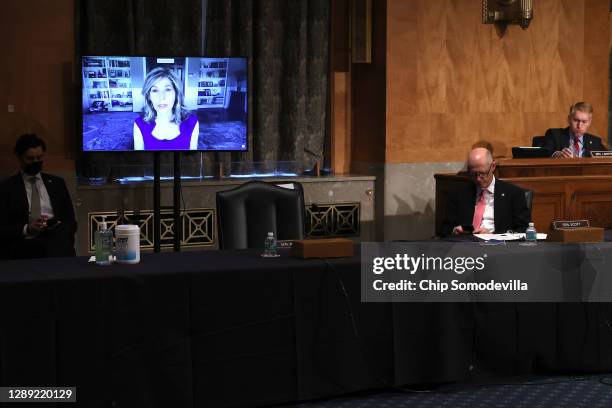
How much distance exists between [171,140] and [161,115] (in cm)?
19

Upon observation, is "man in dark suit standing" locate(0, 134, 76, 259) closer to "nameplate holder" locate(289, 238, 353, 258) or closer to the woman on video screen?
the woman on video screen

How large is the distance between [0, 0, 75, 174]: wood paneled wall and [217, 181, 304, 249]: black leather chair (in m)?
2.38

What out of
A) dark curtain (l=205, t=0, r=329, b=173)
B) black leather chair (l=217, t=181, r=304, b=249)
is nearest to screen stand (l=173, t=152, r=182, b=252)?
dark curtain (l=205, t=0, r=329, b=173)

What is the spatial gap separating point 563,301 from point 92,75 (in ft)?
12.1

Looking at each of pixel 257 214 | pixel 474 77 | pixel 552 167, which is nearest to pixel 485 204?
pixel 552 167

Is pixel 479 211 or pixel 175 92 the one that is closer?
pixel 479 211

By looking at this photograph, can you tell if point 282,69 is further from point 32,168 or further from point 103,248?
point 103,248

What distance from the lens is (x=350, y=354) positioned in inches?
169

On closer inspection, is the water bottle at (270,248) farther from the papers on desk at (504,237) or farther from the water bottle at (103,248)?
the papers on desk at (504,237)

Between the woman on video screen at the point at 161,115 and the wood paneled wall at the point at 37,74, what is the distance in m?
0.66

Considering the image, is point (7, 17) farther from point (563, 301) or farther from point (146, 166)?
point (563, 301)

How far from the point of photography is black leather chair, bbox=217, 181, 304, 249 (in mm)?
5223

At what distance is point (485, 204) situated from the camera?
5.75m

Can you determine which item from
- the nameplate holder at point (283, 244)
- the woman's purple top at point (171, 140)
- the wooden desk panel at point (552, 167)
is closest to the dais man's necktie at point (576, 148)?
the wooden desk panel at point (552, 167)
